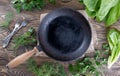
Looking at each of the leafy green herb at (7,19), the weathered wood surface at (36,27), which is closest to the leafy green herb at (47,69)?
the weathered wood surface at (36,27)

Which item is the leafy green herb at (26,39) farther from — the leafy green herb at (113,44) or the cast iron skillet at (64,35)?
the leafy green herb at (113,44)

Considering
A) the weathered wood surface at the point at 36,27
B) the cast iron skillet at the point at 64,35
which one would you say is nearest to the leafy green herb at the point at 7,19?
the weathered wood surface at the point at 36,27

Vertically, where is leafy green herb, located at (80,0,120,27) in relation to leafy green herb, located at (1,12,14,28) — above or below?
above

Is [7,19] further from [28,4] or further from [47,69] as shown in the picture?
[47,69]

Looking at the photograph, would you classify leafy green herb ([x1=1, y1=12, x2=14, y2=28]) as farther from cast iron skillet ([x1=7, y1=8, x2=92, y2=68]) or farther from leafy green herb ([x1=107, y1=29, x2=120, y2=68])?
leafy green herb ([x1=107, y1=29, x2=120, y2=68])

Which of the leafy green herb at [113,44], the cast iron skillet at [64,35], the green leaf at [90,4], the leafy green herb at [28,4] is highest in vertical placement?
the green leaf at [90,4]

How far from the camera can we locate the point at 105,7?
0.83 meters

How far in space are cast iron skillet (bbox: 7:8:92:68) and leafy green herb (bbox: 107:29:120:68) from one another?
0.31 feet

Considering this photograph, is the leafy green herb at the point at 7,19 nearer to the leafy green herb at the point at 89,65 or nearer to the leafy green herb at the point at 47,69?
the leafy green herb at the point at 47,69

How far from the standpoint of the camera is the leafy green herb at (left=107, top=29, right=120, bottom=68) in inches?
36.5

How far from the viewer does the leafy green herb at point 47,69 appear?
91cm

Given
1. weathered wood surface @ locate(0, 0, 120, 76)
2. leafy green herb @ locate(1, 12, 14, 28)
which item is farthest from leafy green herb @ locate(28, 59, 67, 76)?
leafy green herb @ locate(1, 12, 14, 28)

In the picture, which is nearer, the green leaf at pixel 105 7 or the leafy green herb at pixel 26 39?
the green leaf at pixel 105 7

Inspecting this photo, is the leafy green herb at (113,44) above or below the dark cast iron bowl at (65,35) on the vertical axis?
below
